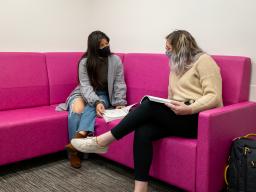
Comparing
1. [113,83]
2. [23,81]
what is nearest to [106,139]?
[113,83]

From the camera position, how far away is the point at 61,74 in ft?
9.98

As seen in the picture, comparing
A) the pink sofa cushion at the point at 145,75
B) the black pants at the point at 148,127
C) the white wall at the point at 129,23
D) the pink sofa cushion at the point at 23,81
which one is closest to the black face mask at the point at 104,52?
the pink sofa cushion at the point at 145,75

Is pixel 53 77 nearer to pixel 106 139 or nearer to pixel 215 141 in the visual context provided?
pixel 106 139

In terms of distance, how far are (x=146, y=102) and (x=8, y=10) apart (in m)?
1.76

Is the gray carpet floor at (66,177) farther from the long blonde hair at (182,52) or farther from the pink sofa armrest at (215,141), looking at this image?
the long blonde hair at (182,52)

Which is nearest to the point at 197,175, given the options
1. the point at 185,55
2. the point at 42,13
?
the point at 185,55

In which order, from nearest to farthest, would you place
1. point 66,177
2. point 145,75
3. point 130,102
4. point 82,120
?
point 66,177 → point 82,120 → point 145,75 → point 130,102

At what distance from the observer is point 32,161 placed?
2.66 metres

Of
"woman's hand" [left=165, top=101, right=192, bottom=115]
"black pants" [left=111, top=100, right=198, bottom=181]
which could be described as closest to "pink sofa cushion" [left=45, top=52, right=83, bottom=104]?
"black pants" [left=111, top=100, right=198, bottom=181]

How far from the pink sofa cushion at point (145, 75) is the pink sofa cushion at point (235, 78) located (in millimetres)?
475

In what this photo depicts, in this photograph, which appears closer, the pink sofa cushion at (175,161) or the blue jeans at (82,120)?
the pink sofa cushion at (175,161)

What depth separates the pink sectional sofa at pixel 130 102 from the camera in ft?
6.17

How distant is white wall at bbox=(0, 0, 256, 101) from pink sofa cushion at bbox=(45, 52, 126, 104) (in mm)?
272

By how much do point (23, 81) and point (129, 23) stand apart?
1178mm
